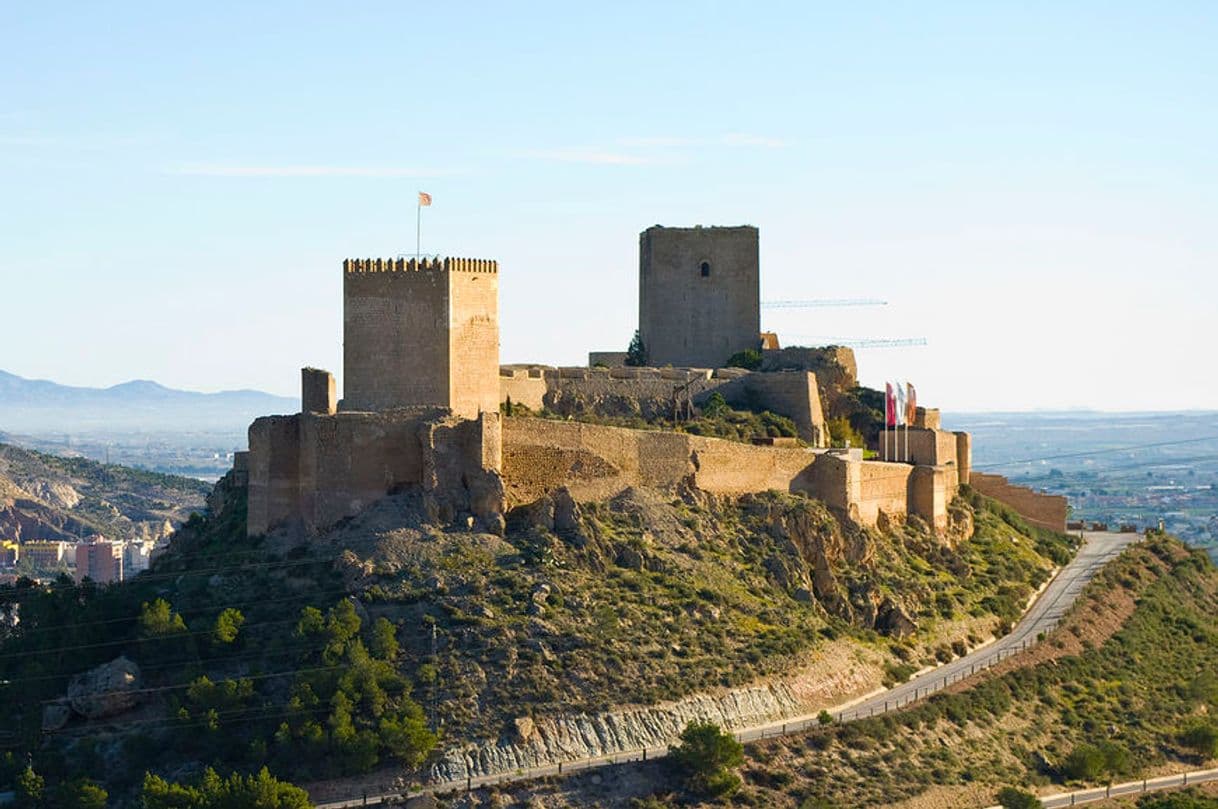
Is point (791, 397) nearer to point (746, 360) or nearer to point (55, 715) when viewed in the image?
point (746, 360)

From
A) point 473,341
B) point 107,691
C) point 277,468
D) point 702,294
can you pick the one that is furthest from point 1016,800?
point 702,294

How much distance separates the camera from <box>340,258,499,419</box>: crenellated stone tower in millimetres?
53938

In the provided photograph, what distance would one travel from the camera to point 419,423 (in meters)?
53.2

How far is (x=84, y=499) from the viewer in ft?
586

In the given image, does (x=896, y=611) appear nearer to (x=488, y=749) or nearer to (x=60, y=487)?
(x=488, y=749)

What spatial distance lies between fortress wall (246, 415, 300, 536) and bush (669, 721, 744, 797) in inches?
424

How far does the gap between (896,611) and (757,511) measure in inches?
163

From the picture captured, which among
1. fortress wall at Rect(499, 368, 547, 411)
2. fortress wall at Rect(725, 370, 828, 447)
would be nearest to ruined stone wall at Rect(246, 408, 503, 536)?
fortress wall at Rect(499, 368, 547, 411)

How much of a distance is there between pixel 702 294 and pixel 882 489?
10.5 m

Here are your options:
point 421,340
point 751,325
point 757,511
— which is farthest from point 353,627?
point 751,325

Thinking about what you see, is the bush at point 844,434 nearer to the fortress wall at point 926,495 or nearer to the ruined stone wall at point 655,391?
the ruined stone wall at point 655,391

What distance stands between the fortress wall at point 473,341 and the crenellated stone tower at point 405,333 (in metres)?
0.03

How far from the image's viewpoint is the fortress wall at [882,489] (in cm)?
6338

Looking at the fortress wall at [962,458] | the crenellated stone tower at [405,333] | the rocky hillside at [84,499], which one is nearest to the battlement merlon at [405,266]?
the crenellated stone tower at [405,333]
